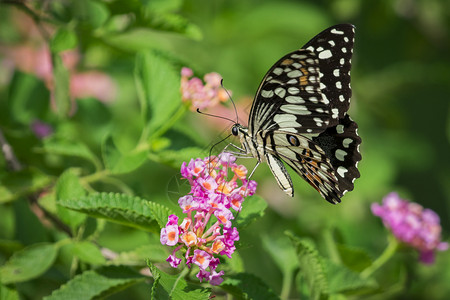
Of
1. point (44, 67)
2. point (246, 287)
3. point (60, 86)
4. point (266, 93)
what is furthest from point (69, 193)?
point (44, 67)

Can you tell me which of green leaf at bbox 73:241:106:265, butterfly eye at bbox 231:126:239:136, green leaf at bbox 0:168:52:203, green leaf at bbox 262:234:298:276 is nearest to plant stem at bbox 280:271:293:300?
green leaf at bbox 262:234:298:276

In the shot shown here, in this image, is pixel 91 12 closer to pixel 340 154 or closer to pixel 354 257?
pixel 340 154

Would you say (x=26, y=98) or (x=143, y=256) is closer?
(x=143, y=256)

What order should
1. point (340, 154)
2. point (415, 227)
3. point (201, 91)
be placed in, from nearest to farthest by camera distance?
point (201, 91) → point (340, 154) → point (415, 227)

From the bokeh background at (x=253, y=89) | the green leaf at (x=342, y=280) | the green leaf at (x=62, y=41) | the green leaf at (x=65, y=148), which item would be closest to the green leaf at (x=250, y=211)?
the bokeh background at (x=253, y=89)

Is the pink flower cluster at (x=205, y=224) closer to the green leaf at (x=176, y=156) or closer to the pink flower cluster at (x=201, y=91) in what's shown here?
the green leaf at (x=176, y=156)

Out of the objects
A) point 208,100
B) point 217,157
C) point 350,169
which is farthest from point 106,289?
point 350,169

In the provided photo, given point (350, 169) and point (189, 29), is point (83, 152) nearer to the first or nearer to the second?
point (189, 29)
